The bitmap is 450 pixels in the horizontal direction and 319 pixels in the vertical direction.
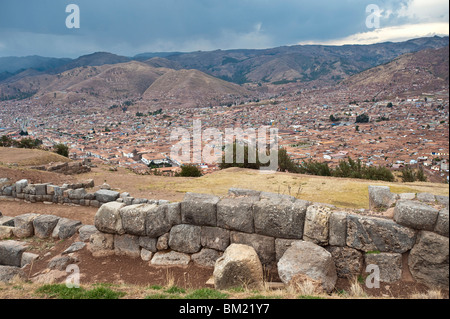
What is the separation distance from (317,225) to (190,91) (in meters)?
155

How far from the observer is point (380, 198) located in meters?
7.95

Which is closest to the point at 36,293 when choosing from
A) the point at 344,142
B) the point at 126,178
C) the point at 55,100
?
the point at 126,178

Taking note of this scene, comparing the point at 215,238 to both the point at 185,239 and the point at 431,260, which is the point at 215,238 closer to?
the point at 185,239

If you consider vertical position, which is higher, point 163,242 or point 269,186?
point 163,242

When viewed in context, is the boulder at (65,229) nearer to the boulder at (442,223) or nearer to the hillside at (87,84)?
the boulder at (442,223)

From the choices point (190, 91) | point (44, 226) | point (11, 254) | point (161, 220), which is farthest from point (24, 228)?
point (190, 91)

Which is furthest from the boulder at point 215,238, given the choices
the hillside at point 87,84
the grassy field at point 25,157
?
the hillside at point 87,84

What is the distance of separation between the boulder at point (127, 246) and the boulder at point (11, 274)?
7.23 ft

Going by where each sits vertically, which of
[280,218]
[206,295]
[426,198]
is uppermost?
[426,198]

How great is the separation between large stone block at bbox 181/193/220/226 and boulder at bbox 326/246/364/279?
2842mm

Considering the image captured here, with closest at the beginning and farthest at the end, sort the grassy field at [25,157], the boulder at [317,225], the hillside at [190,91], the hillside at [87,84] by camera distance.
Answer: the boulder at [317,225]
the grassy field at [25,157]
the hillside at [190,91]
the hillside at [87,84]

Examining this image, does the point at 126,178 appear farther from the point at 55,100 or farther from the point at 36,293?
the point at 55,100

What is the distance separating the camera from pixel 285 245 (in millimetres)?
6645

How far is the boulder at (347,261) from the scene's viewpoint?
6059 millimetres
